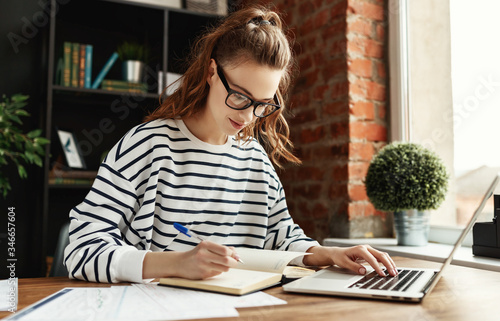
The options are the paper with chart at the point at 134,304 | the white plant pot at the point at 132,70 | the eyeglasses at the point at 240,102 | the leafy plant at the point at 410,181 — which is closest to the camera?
the paper with chart at the point at 134,304

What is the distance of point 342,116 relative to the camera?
6.51ft

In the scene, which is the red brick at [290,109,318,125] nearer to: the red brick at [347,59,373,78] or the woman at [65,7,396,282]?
the red brick at [347,59,373,78]

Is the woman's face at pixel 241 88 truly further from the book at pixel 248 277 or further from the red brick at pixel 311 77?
the red brick at pixel 311 77

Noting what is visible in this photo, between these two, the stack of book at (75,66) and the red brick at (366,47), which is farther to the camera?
the stack of book at (75,66)

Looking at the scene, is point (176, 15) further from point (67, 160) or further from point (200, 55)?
point (200, 55)

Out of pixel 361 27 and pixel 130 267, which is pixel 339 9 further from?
pixel 130 267

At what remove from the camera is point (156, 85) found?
248cm

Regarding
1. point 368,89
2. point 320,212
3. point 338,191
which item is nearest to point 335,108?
point 368,89

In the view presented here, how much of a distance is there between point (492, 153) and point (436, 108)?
1.08 ft

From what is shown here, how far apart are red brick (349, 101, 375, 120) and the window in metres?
0.11

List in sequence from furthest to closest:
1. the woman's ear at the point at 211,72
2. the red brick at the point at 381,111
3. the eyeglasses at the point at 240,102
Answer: the red brick at the point at 381,111 → the woman's ear at the point at 211,72 → the eyeglasses at the point at 240,102

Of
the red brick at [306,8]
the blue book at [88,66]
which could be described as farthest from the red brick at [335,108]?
the blue book at [88,66]

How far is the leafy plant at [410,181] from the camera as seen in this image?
63.1 inches

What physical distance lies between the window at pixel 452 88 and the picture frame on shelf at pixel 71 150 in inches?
61.6
